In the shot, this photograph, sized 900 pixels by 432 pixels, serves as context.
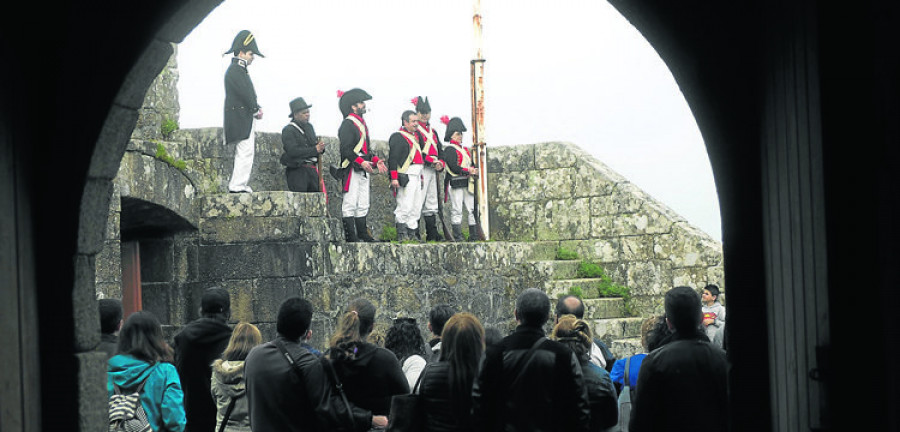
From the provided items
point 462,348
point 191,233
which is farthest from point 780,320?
point 191,233

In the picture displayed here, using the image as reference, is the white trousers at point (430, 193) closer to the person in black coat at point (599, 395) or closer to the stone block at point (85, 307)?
the person in black coat at point (599, 395)

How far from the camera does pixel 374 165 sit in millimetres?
11977

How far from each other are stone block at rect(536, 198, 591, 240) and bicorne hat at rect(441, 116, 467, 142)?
5.07 ft

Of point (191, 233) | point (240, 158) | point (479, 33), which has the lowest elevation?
point (191, 233)

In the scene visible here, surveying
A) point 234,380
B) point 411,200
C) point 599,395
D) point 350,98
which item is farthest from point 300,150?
point 599,395

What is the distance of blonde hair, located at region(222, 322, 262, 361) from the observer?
594 centimetres

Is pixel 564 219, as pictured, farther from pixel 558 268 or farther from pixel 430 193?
pixel 430 193

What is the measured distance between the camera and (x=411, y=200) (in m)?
12.7

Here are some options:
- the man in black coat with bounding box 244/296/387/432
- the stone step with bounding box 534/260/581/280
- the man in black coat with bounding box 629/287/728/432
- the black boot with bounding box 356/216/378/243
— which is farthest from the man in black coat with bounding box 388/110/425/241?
the man in black coat with bounding box 629/287/728/432

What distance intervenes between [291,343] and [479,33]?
997 cm

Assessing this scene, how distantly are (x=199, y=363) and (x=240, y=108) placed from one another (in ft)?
15.6

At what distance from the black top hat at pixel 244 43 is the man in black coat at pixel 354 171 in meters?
1.41

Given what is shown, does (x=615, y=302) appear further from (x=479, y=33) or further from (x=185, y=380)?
(x=185, y=380)

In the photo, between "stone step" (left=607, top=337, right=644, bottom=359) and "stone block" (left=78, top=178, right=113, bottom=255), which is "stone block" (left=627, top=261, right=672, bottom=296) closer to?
"stone step" (left=607, top=337, right=644, bottom=359)
